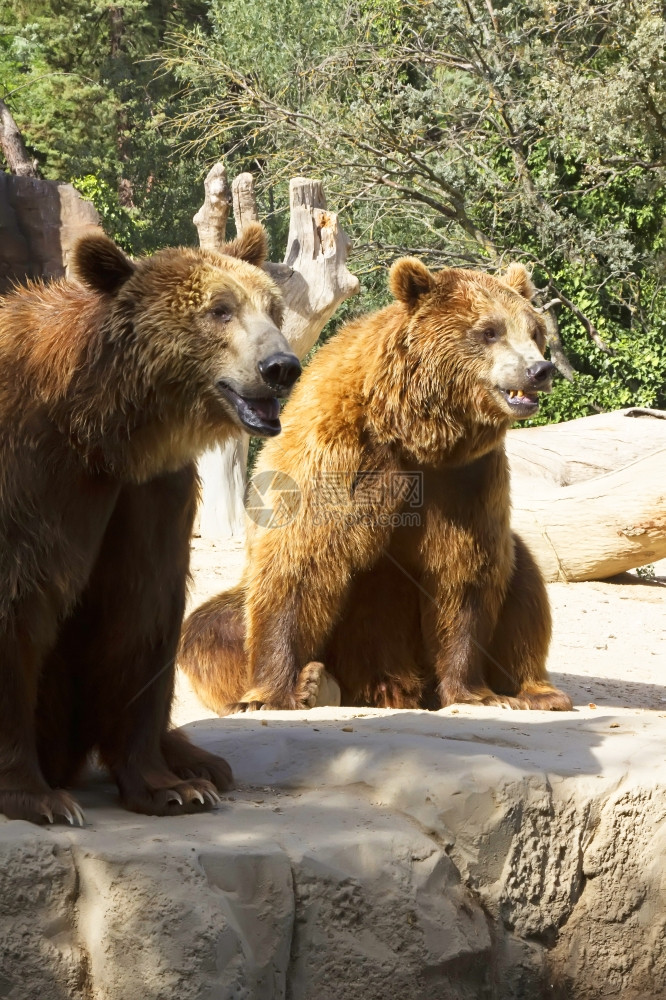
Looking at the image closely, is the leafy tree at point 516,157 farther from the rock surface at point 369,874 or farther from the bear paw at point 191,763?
the bear paw at point 191,763

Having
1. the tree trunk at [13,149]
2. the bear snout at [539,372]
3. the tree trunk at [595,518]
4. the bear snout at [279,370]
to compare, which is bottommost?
the tree trunk at [595,518]

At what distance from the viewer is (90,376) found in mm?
3125

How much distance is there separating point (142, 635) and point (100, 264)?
1.00 metres

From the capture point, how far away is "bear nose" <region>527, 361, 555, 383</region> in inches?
192

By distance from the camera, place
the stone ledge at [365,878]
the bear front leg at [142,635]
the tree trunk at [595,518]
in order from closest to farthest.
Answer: the stone ledge at [365,878] → the bear front leg at [142,635] → the tree trunk at [595,518]

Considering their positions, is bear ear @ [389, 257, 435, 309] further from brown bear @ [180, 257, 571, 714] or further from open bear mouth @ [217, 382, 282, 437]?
open bear mouth @ [217, 382, 282, 437]

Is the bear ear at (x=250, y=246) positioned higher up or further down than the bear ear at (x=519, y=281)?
higher up

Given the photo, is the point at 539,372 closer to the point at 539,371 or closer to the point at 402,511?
the point at 539,371

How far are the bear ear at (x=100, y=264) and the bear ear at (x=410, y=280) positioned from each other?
6.50 ft

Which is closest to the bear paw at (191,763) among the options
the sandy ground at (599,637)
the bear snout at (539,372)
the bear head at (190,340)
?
the bear head at (190,340)

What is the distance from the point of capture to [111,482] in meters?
3.14

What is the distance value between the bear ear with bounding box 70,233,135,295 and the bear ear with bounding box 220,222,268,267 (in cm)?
44

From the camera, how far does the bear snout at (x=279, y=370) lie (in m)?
3.11

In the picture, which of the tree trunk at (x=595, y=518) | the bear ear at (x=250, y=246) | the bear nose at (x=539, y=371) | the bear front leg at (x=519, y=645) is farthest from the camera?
the tree trunk at (x=595, y=518)
